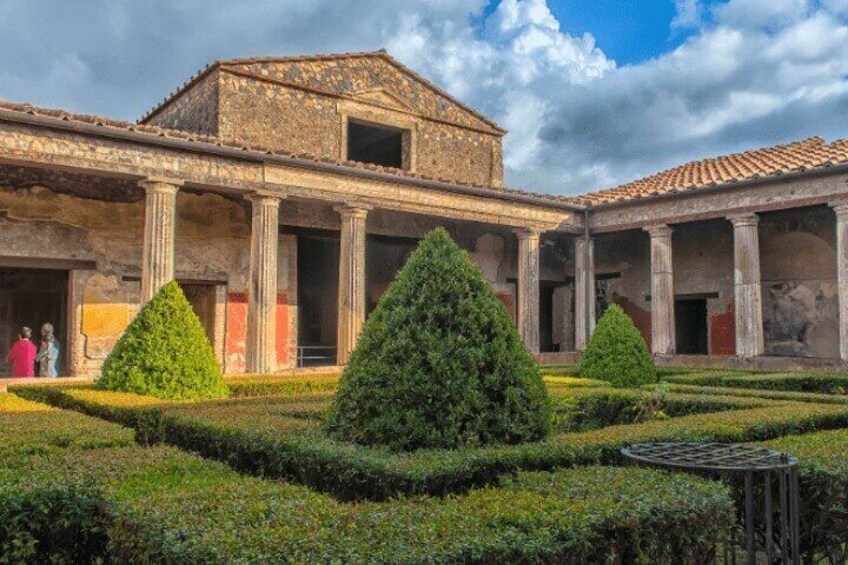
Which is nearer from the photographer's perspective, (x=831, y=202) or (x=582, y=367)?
(x=582, y=367)

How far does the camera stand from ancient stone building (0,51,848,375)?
1148 cm

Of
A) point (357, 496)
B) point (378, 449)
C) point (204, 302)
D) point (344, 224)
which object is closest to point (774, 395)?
point (378, 449)

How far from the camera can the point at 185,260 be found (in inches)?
532

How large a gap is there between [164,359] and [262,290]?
405 centimetres

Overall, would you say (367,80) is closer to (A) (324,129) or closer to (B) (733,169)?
(A) (324,129)

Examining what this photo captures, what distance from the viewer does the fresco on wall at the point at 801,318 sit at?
1466cm

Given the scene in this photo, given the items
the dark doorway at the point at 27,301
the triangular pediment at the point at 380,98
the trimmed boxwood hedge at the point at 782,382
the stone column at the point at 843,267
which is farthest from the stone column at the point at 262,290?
the stone column at the point at 843,267

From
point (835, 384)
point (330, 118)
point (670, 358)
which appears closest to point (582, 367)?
point (835, 384)

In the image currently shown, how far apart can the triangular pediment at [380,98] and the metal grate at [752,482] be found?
12.8 metres

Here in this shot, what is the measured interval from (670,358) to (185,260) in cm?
979

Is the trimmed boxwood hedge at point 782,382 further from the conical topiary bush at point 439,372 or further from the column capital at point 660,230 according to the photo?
the conical topiary bush at point 439,372

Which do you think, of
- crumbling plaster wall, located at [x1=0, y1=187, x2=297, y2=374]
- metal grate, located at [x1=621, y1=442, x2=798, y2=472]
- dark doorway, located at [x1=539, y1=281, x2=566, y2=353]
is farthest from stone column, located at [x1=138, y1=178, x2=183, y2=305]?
dark doorway, located at [x1=539, y1=281, x2=566, y2=353]

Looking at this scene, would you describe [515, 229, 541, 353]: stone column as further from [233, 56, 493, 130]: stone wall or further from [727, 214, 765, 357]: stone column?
[727, 214, 765, 357]: stone column

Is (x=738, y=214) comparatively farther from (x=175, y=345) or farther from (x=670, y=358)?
(x=175, y=345)
